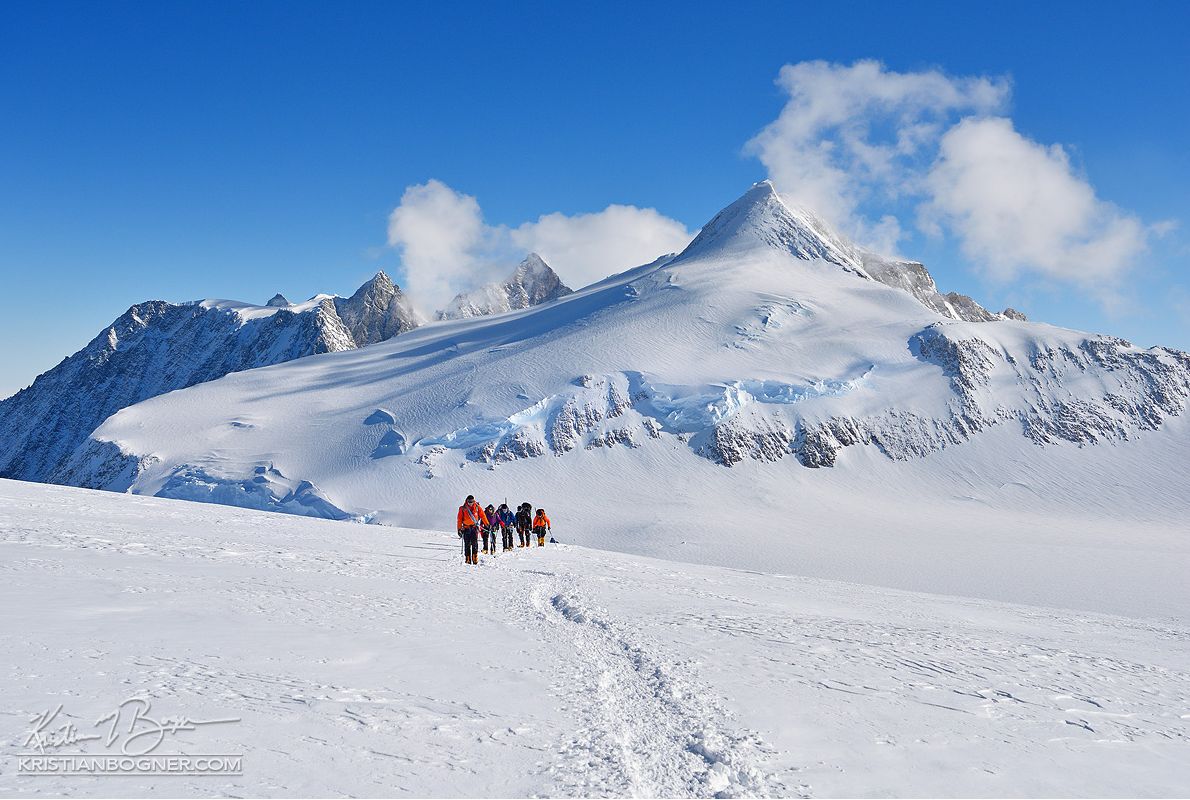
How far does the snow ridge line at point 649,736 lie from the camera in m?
5.65

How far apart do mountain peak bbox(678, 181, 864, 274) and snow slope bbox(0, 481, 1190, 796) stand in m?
104

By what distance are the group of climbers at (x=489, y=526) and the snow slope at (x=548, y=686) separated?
4.33 m

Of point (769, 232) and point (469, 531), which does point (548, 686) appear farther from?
point (769, 232)

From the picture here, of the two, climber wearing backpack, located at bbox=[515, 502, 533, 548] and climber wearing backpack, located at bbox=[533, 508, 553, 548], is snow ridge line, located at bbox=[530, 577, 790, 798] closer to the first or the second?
climber wearing backpack, located at bbox=[515, 502, 533, 548]

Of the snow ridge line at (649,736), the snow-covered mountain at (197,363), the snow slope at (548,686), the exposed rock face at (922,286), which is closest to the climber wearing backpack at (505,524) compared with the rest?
the snow slope at (548,686)

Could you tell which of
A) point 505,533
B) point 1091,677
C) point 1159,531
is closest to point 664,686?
point 1091,677

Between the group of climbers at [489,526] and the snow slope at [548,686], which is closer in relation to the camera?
the snow slope at [548,686]

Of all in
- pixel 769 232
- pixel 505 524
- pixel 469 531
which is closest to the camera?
pixel 469 531

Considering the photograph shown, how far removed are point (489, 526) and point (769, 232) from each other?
105948 millimetres

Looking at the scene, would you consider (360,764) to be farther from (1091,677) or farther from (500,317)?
(500,317)

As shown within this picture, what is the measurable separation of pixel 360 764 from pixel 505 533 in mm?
18509
